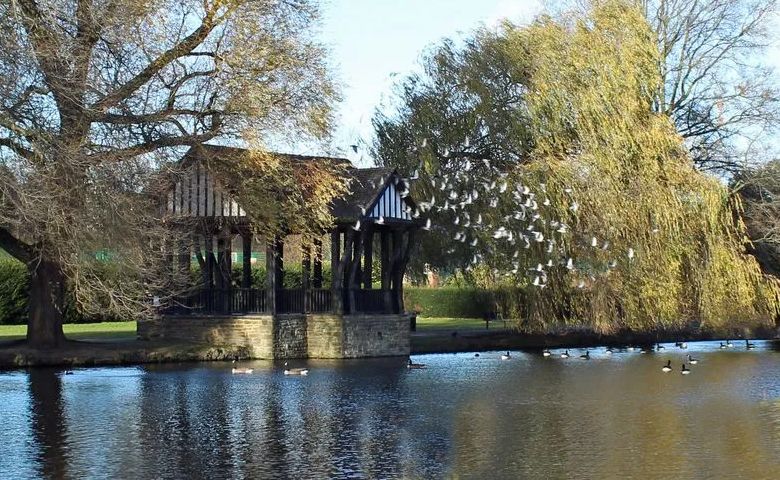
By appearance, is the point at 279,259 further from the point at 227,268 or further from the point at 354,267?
the point at 354,267

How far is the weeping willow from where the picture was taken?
37.3 meters

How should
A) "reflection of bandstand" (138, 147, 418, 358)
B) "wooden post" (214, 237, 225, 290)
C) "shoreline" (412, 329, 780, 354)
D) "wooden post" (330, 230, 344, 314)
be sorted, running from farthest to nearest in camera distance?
"shoreline" (412, 329, 780, 354) < "wooden post" (214, 237, 225, 290) < "wooden post" (330, 230, 344, 314) < "reflection of bandstand" (138, 147, 418, 358)

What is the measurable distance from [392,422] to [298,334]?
1564 centimetres

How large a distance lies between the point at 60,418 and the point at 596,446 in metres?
9.95

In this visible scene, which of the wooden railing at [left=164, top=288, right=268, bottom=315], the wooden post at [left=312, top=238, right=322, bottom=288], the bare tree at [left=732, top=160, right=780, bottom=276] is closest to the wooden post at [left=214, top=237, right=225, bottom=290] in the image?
the wooden railing at [left=164, top=288, right=268, bottom=315]

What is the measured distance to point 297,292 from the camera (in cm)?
3734

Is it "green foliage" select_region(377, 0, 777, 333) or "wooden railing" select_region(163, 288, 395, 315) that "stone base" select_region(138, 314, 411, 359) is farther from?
"green foliage" select_region(377, 0, 777, 333)

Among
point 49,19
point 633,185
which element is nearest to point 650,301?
point 633,185

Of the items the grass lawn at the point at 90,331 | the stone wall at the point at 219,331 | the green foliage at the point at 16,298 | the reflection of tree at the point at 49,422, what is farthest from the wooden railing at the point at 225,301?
the green foliage at the point at 16,298

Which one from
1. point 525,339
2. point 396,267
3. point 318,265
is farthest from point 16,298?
point 525,339

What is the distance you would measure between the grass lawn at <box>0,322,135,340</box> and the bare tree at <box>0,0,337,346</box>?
6.75 meters

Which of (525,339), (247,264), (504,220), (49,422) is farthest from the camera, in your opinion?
(525,339)

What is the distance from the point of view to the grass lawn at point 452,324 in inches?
1886

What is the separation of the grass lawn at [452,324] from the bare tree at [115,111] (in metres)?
15.9
